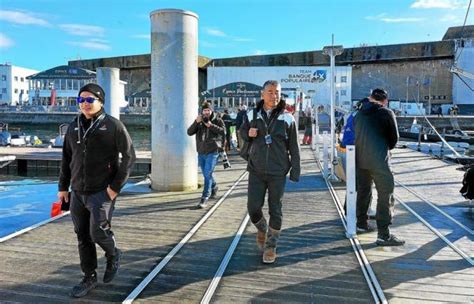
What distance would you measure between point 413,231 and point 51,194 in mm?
8744

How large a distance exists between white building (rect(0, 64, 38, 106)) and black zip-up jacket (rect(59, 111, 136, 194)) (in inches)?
3685

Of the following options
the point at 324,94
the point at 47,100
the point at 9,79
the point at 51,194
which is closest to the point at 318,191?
the point at 51,194

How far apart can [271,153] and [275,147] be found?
7 cm

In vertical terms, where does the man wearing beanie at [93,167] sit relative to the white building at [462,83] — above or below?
below

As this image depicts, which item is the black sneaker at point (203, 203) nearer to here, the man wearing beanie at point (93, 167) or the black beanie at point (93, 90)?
the man wearing beanie at point (93, 167)

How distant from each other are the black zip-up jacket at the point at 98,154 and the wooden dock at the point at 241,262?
3.21 ft

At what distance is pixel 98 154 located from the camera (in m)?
3.95

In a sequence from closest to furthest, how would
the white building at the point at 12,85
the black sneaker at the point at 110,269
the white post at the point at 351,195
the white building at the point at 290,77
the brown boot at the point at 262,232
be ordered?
1. the black sneaker at the point at 110,269
2. the brown boot at the point at 262,232
3. the white post at the point at 351,195
4. the white building at the point at 290,77
5. the white building at the point at 12,85

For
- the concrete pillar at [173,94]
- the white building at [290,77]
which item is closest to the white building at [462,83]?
the white building at [290,77]

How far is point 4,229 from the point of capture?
7598 mm

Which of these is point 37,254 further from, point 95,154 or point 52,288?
point 95,154

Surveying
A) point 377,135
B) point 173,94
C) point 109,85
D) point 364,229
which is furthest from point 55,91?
point 377,135

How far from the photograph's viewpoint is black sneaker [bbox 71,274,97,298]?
→ 3972mm

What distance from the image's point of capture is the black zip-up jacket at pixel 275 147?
4781mm
